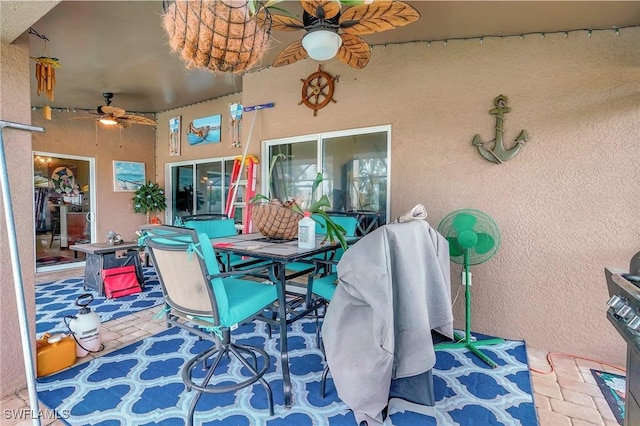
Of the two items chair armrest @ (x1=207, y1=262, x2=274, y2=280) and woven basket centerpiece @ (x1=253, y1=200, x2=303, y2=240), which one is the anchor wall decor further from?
chair armrest @ (x1=207, y1=262, x2=274, y2=280)

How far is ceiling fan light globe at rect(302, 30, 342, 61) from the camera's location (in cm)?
182

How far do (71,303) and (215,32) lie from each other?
3735mm

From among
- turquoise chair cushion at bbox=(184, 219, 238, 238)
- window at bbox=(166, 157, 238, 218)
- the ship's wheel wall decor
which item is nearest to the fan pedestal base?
turquoise chair cushion at bbox=(184, 219, 238, 238)

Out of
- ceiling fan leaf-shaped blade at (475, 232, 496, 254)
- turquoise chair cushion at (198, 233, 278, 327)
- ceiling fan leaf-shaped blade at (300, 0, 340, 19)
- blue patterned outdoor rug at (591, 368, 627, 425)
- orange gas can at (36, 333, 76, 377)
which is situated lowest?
blue patterned outdoor rug at (591, 368, 627, 425)

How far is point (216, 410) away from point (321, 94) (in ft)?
10.2

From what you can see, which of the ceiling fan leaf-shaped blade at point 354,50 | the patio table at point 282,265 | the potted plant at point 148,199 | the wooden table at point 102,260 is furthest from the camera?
the potted plant at point 148,199

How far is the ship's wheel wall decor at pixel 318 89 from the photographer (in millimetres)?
3462

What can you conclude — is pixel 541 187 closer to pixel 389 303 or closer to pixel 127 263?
pixel 389 303

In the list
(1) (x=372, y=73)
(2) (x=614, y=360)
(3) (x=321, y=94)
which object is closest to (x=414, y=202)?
Result: (1) (x=372, y=73)

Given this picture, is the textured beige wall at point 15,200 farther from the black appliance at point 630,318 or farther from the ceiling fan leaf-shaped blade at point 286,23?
the black appliance at point 630,318

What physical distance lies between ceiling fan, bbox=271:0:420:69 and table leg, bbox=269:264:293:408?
1.35 metres

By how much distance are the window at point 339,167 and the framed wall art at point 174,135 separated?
2.68 meters

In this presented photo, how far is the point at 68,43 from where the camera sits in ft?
9.80

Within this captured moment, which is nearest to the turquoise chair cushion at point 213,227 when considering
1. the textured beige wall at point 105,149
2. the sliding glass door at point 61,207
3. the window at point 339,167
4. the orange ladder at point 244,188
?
the orange ladder at point 244,188
